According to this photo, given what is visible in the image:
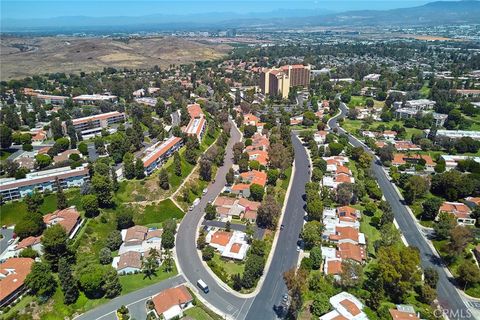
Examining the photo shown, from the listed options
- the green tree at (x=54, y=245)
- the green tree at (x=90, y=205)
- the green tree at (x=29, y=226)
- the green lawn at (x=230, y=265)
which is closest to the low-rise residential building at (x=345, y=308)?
the green lawn at (x=230, y=265)

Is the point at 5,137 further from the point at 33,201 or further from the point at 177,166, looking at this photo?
the point at 177,166

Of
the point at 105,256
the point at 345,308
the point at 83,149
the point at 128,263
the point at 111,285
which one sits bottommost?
the point at 345,308

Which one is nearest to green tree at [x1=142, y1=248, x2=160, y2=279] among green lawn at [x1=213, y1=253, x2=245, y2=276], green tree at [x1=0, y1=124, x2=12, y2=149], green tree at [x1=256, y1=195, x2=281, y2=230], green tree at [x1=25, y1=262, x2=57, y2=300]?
green lawn at [x1=213, y1=253, x2=245, y2=276]

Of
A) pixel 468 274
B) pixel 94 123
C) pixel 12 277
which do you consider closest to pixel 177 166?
pixel 12 277

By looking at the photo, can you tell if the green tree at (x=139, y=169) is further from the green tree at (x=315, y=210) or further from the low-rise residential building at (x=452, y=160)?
the low-rise residential building at (x=452, y=160)

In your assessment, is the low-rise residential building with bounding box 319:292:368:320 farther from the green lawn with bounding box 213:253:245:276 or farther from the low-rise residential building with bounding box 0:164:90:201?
the low-rise residential building with bounding box 0:164:90:201

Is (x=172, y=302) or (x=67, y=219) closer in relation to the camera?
(x=172, y=302)

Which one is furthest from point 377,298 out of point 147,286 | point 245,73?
point 245,73

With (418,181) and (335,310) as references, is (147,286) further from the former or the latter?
(418,181)
